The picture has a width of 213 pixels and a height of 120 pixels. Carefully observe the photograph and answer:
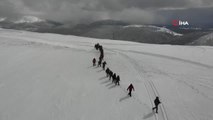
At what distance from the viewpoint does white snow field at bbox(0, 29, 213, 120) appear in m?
17.0

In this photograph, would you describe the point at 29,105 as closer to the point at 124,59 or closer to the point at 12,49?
the point at 124,59

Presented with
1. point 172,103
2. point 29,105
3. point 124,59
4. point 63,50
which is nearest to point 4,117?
point 29,105

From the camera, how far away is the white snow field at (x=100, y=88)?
16953 mm

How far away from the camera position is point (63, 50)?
130 ft

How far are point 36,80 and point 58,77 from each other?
262 cm

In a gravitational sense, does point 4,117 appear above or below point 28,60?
below

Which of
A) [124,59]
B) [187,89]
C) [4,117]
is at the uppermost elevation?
[124,59]

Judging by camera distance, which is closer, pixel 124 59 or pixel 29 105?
pixel 29 105

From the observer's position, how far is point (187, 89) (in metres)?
21.0

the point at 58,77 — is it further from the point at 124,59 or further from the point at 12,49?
the point at 12,49

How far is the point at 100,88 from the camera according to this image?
21.3 metres

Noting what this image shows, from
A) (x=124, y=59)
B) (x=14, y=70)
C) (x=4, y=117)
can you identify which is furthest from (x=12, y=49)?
(x=4, y=117)

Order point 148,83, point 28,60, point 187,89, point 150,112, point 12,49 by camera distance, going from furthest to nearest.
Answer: point 12,49 → point 28,60 → point 148,83 → point 187,89 → point 150,112

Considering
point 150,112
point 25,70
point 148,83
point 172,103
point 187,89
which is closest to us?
point 150,112
